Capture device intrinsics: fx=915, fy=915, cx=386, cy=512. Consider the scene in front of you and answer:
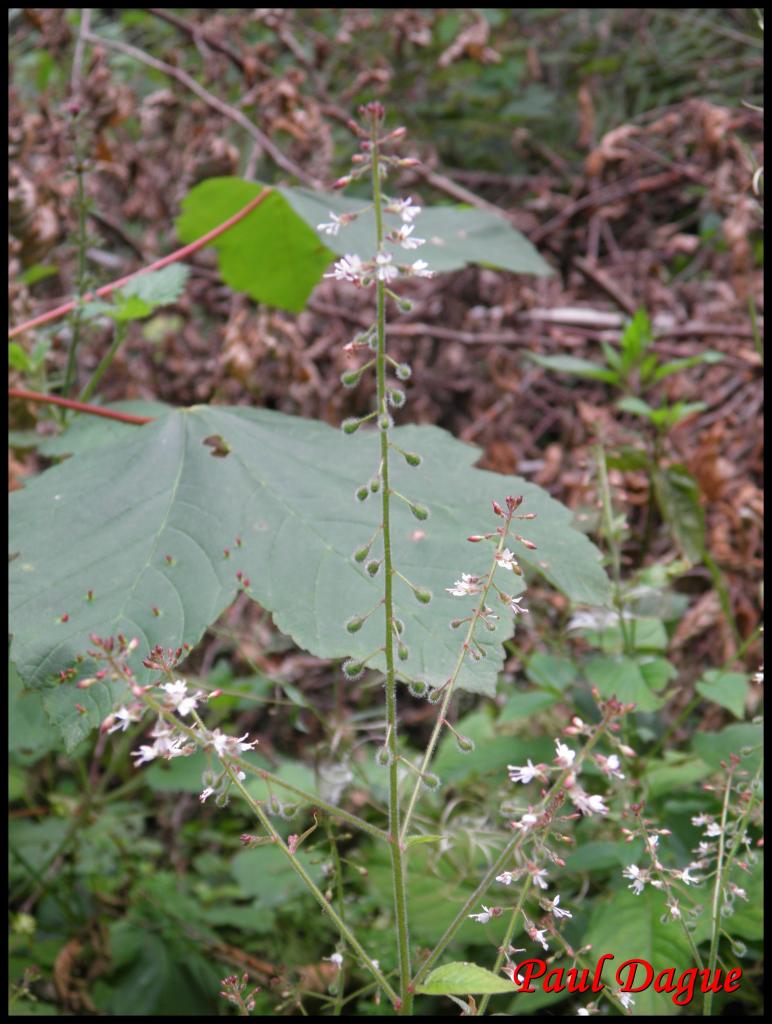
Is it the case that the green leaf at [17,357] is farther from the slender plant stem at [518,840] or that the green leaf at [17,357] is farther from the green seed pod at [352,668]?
the slender plant stem at [518,840]

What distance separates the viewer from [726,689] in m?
1.32

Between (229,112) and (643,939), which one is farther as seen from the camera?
(229,112)

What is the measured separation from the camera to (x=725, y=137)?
2.52 metres

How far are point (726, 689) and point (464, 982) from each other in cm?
78

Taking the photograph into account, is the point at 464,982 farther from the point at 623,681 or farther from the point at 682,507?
the point at 682,507

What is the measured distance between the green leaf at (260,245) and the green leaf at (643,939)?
1.27 m

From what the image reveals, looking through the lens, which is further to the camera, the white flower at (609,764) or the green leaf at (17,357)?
the green leaf at (17,357)

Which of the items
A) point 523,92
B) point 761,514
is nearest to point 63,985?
point 761,514

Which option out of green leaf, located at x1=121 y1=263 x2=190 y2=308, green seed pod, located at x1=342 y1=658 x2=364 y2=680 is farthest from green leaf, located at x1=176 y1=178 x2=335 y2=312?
green seed pod, located at x1=342 y1=658 x2=364 y2=680

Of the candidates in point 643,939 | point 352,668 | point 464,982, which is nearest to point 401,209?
point 352,668

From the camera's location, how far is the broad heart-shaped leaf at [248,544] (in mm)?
973

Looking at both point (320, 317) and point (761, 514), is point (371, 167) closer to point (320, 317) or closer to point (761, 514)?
point (761, 514)

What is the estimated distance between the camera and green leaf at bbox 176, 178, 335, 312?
5.90 feet

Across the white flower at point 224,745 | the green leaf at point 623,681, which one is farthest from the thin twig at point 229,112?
the white flower at point 224,745
